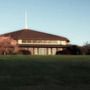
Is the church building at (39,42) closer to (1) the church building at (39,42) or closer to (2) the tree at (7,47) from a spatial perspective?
(1) the church building at (39,42)

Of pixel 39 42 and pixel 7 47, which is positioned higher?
pixel 39 42

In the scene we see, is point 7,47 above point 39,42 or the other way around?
the other way around

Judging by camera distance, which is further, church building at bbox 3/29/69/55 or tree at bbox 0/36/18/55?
church building at bbox 3/29/69/55

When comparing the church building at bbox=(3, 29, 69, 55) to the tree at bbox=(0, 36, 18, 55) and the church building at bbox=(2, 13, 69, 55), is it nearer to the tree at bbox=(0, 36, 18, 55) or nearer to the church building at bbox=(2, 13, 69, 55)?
the church building at bbox=(2, 13, 69, 55)

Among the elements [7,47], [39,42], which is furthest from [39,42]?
[7,47]

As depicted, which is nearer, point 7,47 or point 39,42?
point 7,47

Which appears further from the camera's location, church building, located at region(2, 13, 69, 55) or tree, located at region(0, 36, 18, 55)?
church building, located at region(2, 13, 69, 55)

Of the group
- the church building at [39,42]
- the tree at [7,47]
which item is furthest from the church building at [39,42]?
the tree at [7,47]

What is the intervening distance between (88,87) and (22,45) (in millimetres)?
68804

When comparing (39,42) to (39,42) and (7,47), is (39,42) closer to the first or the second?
(39,42)

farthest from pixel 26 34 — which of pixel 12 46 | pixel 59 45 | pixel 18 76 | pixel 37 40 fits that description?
pixel 18 76

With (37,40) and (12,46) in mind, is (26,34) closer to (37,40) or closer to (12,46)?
(37,40)

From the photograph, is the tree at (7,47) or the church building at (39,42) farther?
the church building at (39,42)

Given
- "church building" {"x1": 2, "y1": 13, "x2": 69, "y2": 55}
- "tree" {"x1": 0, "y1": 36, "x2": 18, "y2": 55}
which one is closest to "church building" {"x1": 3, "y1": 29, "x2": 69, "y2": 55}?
"church building" {"x1": 2, "y1": 13, "x2": 69, "y2": 55}
